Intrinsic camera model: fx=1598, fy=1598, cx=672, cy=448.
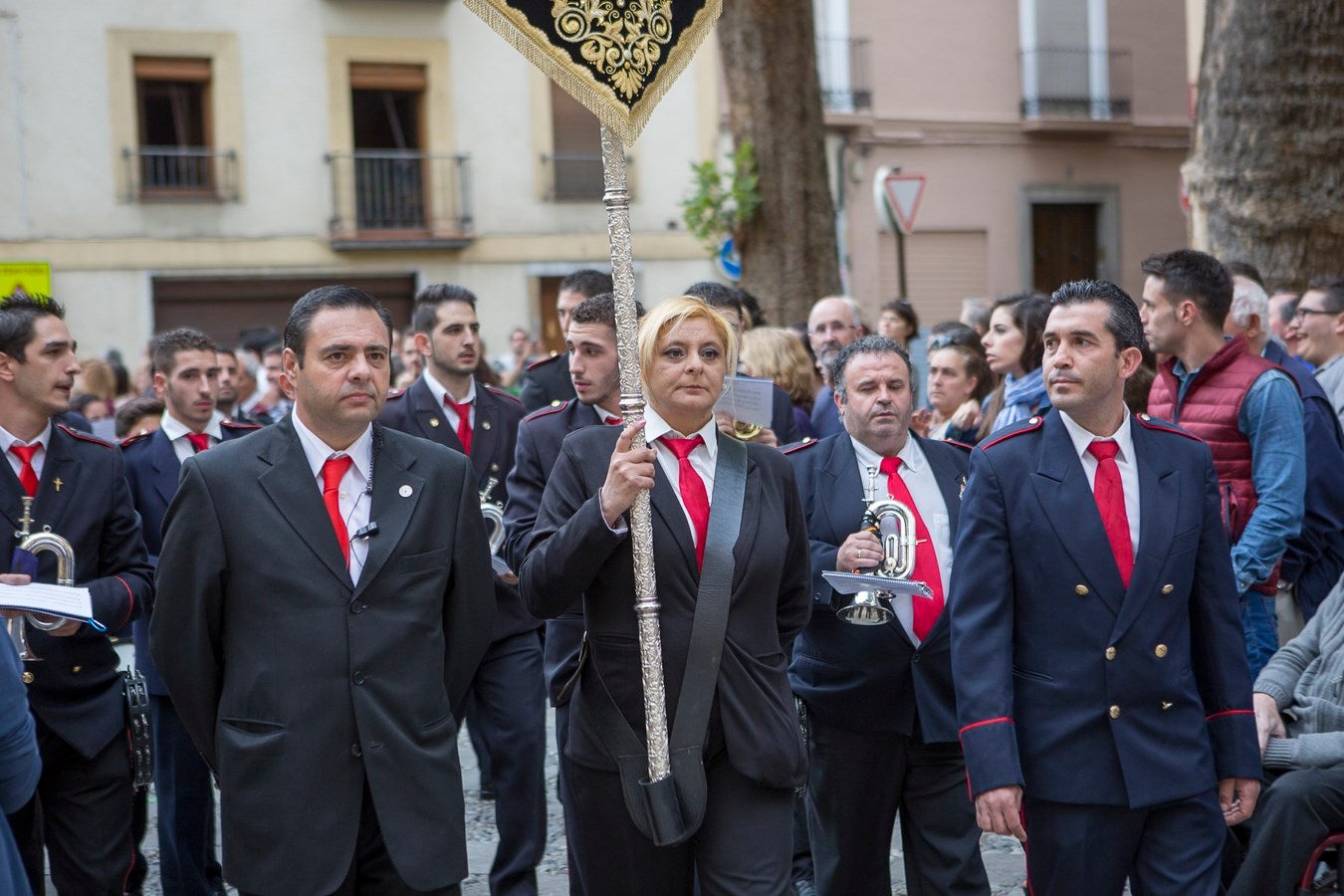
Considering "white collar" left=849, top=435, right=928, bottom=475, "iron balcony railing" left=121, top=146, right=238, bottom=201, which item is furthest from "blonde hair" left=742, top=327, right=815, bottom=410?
"iron balcony railing" left=121, top=146, right=238, bottom=201

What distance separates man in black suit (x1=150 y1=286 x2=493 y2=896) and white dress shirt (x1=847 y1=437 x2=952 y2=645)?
1.73m

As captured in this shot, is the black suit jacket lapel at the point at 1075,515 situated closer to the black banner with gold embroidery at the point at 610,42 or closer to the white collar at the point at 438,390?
the black banner with gold embroidery at the point at 610,42

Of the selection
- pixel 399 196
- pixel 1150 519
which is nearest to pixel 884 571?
pixel 1150 519

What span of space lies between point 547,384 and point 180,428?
168 cm

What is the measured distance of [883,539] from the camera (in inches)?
200

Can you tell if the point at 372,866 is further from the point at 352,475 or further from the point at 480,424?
the point at 480,424

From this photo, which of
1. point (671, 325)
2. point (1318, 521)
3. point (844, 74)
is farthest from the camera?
point (844, 74)

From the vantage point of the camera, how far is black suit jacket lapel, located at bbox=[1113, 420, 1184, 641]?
418cm

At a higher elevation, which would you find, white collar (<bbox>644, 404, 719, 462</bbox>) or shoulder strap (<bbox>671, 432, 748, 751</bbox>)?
white collar (<bbox>644, 404, 719, 462</bbox>)

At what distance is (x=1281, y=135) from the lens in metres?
9.80

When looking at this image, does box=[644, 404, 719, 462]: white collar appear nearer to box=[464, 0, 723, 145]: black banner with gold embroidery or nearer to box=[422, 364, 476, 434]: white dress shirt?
box=[464, 0, 723, 145]: black banner with gold embroidery

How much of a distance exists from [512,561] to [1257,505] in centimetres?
256

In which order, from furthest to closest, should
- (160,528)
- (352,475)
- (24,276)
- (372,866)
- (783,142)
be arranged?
(783,142) < (24,276) < (160,528) < (352,475) < (372,866)

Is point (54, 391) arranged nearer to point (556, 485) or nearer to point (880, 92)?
point (556, 485)
